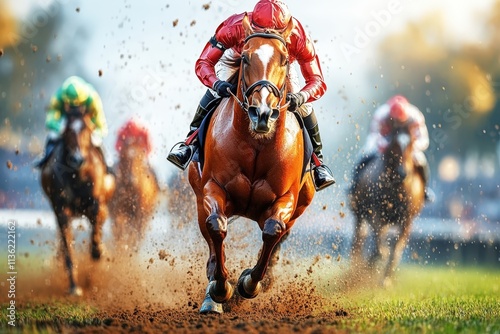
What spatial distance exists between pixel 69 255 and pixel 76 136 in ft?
5.65

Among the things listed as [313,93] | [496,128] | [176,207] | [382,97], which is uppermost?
[313,93]

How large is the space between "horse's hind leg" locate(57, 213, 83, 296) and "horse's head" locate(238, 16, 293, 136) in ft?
15.3

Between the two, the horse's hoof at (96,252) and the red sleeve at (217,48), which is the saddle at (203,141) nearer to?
the red sleeve at (217,48)

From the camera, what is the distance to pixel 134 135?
13.9 meters

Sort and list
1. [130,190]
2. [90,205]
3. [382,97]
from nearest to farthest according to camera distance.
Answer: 1. [90,205]
2. [130,190]
3. [382,97]

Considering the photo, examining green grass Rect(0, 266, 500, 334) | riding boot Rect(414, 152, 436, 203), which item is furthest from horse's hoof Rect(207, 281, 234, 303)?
riding boot Rect(414, 152, 436, 203)

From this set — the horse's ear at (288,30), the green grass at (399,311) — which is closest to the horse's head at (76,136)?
the green grass at (399,311)

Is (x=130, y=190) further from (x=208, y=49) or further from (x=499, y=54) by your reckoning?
(x=499, y=54)

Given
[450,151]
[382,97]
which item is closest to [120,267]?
[382,97]

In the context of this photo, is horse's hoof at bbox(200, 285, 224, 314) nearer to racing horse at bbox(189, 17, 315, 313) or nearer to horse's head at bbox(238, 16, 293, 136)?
racing horse at bbox(189, 17, 315, 313)

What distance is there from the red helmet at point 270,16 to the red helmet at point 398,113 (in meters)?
6.85

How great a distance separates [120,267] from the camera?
10.2 meters

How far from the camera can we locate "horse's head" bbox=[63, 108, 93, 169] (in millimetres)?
11109

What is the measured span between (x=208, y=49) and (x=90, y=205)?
16.1ft
